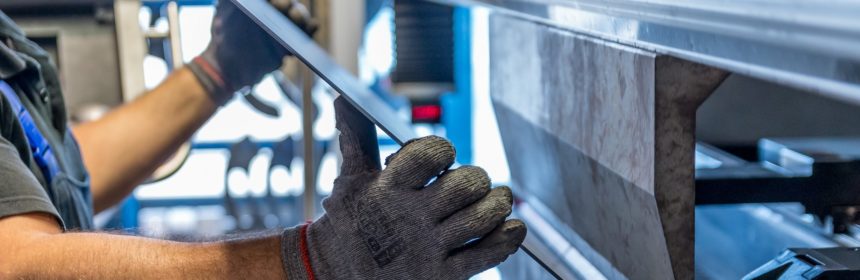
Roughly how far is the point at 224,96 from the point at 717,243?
Result: 3.13 feet

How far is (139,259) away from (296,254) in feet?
0.58

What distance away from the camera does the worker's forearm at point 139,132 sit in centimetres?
170

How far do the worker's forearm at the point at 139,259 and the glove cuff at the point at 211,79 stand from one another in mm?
748

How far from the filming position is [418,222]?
2.58 feet

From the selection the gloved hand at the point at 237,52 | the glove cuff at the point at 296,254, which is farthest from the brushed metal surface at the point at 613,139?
the gloved hand at the point at 237,52

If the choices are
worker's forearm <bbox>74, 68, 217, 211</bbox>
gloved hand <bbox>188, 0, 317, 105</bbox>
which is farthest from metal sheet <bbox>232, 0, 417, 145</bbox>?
worker's forearm <bbox>74, 68, 217, 211</bbox>

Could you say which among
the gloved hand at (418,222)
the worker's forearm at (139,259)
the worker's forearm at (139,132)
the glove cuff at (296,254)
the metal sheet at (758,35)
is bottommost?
the worker's forearm at (139,132)

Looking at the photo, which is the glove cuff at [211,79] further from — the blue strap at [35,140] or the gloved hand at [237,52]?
the blue strap at [35,140]

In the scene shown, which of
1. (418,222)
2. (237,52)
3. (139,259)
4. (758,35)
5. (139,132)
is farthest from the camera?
(139,132)

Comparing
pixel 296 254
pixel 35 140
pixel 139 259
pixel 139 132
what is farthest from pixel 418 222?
pixel 139 132

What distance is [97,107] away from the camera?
8.05 ft

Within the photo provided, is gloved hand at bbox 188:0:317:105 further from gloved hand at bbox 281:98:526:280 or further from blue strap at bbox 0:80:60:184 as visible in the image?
gloved hand at bbox 281:98:526:280

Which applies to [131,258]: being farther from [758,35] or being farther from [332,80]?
[758,35]

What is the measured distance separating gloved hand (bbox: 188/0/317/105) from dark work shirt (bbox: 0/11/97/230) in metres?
0.28
